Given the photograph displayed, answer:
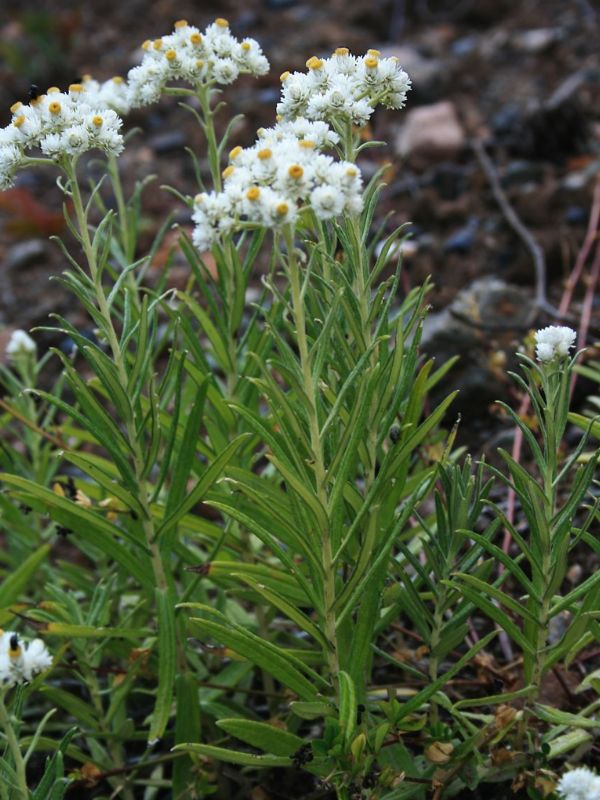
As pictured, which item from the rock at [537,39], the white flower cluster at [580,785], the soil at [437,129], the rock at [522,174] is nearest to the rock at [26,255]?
the soil at [437,129]

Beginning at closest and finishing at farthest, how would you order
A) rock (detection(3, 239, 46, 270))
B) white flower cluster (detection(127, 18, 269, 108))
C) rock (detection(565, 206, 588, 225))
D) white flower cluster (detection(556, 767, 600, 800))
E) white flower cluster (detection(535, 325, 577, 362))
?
white flower cluster (detection(556, 767, 600, 800))
white flower cluster (detection(535, 325, 577, 362))
white flower cluster (detection(127, 18, 269, 108))
rock (detection(565, 206, 588, 225))
rock (detection(3, 239, 46, 270))

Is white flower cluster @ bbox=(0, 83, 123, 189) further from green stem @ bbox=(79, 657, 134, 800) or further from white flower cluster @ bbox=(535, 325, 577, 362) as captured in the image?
green stem @ bbox=(79, 657, 134, 800)

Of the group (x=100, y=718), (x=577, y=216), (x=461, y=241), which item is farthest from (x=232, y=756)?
(x=577, y=216)

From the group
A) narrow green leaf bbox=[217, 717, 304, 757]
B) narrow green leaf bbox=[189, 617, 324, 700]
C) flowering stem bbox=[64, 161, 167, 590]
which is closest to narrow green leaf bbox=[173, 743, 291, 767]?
narrow green leaf bbox=[217, 717, 304, 757]

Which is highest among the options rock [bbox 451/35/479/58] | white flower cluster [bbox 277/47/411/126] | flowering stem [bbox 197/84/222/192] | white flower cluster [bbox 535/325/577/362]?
rock [bbox 451/35/479/58]

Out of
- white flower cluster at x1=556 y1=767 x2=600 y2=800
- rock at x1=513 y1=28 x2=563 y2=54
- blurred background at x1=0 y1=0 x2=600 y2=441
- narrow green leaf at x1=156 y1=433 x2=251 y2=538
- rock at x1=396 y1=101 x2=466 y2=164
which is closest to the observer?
white flower cluster at x1=556 y1=767 x2=600 y2=800

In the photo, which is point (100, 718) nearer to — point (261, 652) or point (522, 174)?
point (261, 652)
